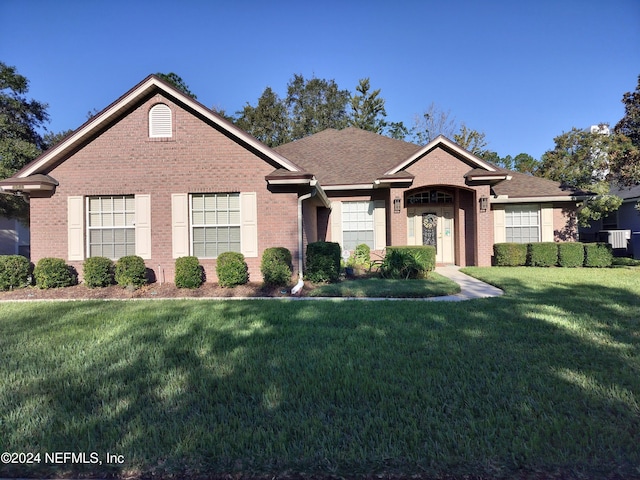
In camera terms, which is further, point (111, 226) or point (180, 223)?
point (111, 226)

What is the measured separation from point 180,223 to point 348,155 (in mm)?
8674

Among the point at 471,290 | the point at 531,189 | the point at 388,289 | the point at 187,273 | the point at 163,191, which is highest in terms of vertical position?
the point at 531,189

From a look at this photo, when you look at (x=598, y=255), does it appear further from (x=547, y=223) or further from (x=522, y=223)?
(x=522, y=223)

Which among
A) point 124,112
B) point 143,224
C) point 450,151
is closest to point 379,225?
point 450,151

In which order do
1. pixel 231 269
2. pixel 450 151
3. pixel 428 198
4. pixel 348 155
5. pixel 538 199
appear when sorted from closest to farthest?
1. pixel 231 269
2. pixel 450 151
3. pixel 538 199
4. pixel 428 198
5. pixel 348 155

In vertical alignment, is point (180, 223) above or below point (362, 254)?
above

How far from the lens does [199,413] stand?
111 inches

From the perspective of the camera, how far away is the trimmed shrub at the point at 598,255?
41.8 ft

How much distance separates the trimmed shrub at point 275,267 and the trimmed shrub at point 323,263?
661mm

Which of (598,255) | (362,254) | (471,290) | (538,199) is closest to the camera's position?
(471,290)

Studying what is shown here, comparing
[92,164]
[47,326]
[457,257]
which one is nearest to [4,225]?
[92,164]

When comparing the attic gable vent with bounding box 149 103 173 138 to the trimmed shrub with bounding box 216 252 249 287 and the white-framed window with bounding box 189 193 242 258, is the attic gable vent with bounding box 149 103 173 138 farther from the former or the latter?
the trimmed shrub with bounding box 216 252 249 287

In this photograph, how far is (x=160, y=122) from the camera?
10.0 m

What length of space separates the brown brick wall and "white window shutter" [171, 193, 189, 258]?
0.15 meters
